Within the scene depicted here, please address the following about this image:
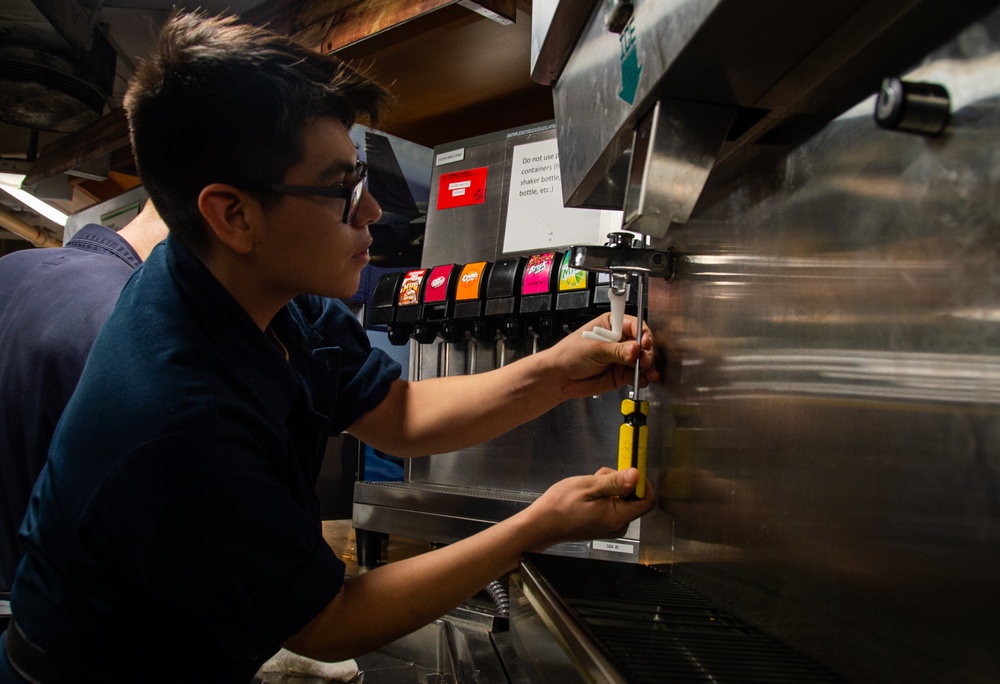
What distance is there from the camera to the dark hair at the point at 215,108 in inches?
33.0

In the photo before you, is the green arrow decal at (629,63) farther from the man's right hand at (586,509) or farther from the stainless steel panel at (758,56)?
the man's right hand at (586,509)

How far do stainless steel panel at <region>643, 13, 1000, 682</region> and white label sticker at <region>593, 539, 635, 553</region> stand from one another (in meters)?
0.45

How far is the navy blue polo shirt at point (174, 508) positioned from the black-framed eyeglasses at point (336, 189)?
123mm

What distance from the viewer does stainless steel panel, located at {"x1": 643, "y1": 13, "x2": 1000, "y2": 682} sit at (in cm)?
40

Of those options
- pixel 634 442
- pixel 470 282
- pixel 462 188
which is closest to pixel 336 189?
pixel 634 442

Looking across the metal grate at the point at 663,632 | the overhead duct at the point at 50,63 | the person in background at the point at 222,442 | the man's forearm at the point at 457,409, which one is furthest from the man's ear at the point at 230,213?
the overhead duct at the point at 50,63

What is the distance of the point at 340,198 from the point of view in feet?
2.96

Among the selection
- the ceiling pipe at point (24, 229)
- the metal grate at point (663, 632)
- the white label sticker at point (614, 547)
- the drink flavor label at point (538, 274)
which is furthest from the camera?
the ceiling pipe at point (24, 229)

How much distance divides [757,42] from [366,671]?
997 mm

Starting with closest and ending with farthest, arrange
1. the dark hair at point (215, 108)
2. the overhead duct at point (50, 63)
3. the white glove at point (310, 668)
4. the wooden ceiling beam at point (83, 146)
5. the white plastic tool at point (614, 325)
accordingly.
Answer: the dark hair at point (215, 108), the white plastic tool at point (614, 325), the white glove at point (310, 668), the overhead duct at point (50, 63), the wooden ceiling beam at point (83, 146)

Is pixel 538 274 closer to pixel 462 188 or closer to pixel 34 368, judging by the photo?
pixel 462 188

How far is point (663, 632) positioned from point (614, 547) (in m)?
0.66

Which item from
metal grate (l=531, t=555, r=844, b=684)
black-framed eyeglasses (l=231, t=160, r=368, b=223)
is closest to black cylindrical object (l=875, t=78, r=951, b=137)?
metal grate (l=531, t=555, r=844, b=684)

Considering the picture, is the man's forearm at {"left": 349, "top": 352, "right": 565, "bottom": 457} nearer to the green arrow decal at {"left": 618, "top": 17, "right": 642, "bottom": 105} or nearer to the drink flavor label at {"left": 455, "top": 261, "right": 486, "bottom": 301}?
the drink flavor label at {"left": 455, "top": 261, "right": 486, "bottom": 301}
